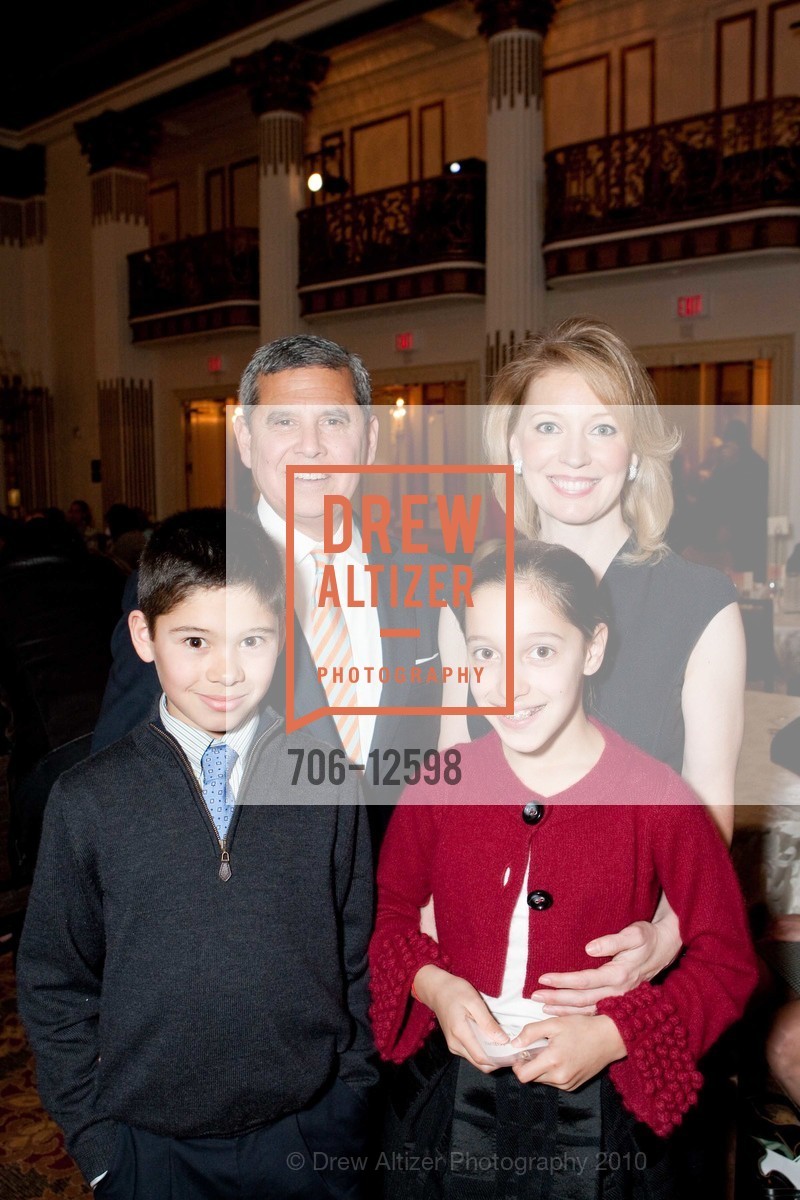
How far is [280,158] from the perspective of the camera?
35.5 ft

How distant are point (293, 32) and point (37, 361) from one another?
21.7 ft

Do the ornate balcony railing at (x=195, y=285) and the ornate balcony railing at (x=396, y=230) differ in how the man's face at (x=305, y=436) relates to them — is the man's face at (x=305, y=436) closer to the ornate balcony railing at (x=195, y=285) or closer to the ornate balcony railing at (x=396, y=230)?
the ornate balcony railing at (x=396, y=230)

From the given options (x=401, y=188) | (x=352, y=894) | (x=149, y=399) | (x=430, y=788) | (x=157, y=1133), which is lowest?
(x=157, y=1133)

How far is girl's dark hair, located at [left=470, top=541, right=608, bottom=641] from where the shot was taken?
4.19 ft

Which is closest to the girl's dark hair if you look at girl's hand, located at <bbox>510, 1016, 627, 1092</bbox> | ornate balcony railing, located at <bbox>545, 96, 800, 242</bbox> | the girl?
the girl

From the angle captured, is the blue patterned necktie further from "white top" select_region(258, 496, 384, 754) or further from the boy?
"white top" select_region(258, 496, 384, 754)

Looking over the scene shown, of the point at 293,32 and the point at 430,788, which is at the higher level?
the point at 293,32

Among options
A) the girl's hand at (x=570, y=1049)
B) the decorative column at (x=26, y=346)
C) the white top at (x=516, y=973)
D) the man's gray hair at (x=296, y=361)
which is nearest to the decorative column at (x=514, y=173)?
the man's gray hair at (x=296, y=361)

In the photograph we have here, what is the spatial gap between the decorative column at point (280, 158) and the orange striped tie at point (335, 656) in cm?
961

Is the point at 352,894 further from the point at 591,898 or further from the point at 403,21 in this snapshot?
the point at 403,21

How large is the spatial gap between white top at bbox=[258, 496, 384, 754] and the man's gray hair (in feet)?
0.63

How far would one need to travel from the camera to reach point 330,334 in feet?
38.4

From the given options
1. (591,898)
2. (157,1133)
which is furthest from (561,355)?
(157,1133)

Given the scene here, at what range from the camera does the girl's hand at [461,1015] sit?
4.22 ft
